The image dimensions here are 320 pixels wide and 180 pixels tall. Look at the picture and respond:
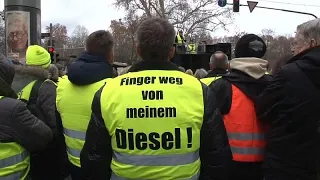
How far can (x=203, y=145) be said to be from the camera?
234cm

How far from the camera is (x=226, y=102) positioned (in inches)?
124

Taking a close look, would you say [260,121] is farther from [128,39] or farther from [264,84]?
[128,39]

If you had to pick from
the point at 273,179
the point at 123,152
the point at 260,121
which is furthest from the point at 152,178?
the point at 260,121

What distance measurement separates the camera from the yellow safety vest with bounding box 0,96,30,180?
2748 mm

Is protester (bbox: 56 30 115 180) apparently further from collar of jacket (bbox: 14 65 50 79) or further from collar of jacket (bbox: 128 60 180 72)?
collar of jacket (bbox: 128 60 180 72)

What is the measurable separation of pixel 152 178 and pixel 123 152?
216 mm

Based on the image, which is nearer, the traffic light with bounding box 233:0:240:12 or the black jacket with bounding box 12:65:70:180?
the black jacket with bounding box 12:65:70:180

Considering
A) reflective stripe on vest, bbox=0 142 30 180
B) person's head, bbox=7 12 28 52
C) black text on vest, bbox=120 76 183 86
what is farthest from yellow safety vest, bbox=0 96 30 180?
person's head, bbox=7 12 28 52

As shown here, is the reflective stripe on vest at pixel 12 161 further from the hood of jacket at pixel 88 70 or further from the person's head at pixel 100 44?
the person's head at pixel 100 44

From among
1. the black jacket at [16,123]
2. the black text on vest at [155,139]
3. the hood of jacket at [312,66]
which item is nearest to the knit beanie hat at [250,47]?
the hood of jacket at [312,66]

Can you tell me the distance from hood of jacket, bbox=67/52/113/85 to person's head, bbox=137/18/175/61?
960 millimetres

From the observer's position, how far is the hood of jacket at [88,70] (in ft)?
10.8

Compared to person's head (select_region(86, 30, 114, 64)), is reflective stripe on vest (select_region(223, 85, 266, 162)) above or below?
below

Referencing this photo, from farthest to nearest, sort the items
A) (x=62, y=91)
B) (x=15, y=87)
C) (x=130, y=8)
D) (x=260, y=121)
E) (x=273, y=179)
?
(x=130, y=8), (x=15, y=87), (x=62, y=91), (x=260, y=121), (x=273, y=179)
